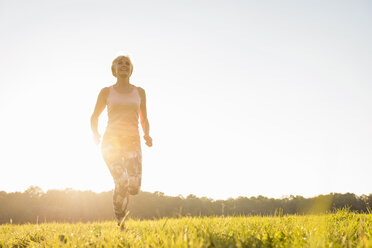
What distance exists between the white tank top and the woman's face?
1.12 feet

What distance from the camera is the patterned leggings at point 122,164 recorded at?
14.7 ft

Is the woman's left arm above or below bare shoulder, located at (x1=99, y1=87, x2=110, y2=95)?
below

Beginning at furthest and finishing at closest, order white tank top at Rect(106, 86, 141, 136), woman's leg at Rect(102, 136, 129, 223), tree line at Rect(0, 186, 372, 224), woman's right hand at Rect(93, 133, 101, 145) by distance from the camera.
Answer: tree line at Rect(0, 186, 372, 224) → woman's right hand at Rect(93, 133, 101, 145) → white tank top at Rect(106, 86, 141, 136) → woman's leg at Rect(102, 136, 129, 223)

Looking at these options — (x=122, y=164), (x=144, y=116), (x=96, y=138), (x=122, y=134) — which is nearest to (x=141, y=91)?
(x=144, y=116)

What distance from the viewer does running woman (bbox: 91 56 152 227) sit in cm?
454

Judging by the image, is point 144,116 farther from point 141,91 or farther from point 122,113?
point 122,113

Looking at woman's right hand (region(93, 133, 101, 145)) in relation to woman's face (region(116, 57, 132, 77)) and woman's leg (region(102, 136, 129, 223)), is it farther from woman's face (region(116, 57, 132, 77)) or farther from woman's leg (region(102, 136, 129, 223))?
woman's face (region(116, 57, 132, 77))

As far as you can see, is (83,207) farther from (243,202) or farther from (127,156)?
(127,156)

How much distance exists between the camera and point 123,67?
200 inches

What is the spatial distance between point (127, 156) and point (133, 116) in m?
0.76

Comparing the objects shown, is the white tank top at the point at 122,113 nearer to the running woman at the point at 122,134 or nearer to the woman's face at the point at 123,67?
the running woman at the point at 122,134

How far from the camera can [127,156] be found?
475cm

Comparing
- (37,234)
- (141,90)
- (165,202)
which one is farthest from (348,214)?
(165,202)

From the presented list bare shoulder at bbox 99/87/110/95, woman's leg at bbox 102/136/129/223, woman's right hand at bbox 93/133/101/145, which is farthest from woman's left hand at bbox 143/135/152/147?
bare shoulder at bbox 99/87/110/95
